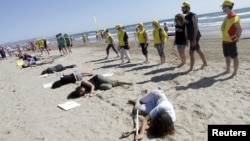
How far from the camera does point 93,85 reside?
7957 mm

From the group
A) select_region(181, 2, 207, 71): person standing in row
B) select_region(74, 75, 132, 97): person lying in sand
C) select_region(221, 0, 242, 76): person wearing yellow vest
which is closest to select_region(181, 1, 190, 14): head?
select_region(181, 2, 207, 71): person standing in row

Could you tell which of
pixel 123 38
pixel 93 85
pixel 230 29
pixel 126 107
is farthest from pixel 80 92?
pixel 123 38

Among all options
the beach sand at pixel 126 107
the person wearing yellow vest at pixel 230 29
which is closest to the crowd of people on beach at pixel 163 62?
the person wearing yellow vest at pixel 230 29

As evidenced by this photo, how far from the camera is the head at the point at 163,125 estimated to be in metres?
4.61

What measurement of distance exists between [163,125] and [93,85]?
3.70 m

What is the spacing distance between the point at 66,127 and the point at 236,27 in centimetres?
464

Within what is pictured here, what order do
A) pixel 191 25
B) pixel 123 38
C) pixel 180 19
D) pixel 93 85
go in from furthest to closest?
pixel 123 38 < pixel 180 19 < pixel 191 25 < pixel 93 85

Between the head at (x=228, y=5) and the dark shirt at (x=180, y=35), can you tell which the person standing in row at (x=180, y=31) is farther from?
the head at (x=228, y=5)

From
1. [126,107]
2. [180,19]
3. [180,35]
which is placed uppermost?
[180,19]

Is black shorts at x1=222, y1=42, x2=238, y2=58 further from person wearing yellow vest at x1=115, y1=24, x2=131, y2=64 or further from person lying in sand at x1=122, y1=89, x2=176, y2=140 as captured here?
person wearing yellow vest at x1=115, y1=24, x2=131, y2=64

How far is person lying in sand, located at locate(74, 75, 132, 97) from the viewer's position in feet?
25.4

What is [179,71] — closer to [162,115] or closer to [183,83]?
[183,83]

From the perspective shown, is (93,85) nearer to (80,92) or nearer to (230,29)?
(80,92)

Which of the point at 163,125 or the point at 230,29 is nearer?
the point at 163,125
